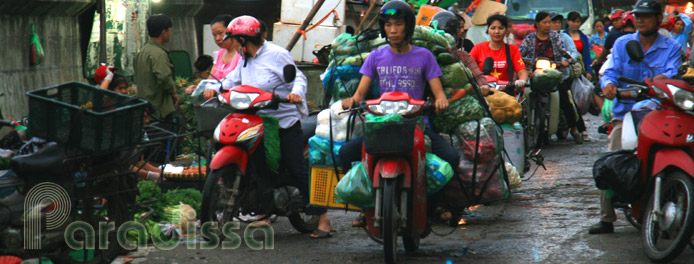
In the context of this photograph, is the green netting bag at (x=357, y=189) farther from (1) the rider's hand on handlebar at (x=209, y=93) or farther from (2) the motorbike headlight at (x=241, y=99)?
(1) the rider's hand on handlebar at (x=209, y=93)

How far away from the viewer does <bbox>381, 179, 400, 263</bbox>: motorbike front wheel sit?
5.92m

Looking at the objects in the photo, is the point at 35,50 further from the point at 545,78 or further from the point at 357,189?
the point at 357,189

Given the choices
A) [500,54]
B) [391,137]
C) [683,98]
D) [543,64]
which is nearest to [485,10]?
[543,64]

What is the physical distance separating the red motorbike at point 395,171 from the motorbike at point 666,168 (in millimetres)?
1444

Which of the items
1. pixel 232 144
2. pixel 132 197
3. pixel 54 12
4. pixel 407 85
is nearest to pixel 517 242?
pixel 407 85

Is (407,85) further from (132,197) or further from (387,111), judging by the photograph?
(132,197)

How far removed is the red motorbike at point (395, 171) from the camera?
5.97m

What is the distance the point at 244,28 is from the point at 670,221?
345 centimetres

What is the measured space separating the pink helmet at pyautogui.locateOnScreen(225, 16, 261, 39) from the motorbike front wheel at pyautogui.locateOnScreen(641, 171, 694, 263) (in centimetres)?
319

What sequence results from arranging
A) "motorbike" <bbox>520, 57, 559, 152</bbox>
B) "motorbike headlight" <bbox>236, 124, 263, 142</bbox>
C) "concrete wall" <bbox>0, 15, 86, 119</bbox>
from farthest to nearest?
"motorbike" <bbox>520, 57, 559, 152</bbox>
"concrete wall" <bbox>0, 15, 86, 119</bbox>
"motorbike headlight" <bbox>236, 124, 263, 142</bbox>

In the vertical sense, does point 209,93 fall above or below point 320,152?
above

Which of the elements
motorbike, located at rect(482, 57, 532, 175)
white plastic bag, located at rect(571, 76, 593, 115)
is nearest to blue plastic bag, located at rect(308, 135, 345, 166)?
motorbike, located at rect(482, 57, 532, 175)

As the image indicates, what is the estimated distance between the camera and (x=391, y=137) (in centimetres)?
597

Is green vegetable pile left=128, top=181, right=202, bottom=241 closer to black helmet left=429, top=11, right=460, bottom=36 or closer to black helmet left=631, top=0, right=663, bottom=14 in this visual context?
black helmet left=429, top=11, right=460, bottom=36
